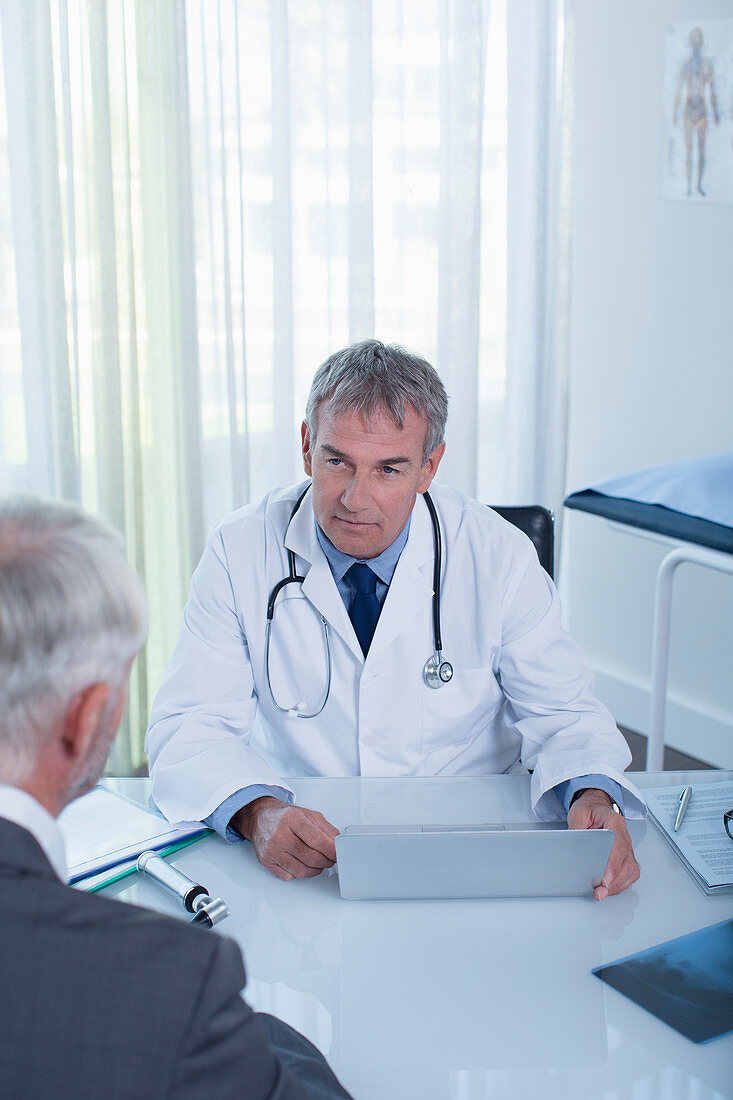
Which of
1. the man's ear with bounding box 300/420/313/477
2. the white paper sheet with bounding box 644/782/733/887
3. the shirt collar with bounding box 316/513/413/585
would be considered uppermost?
the man's ear with bounding box 300/420/313/477

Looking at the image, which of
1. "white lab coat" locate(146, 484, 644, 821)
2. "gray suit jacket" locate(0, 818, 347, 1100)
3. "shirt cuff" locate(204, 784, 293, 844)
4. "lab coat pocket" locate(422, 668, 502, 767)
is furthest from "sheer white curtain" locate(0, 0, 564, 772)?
"gray suit jacket" locate(0, 818, 347, 1100)

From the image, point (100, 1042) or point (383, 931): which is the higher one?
point (100, 1042)

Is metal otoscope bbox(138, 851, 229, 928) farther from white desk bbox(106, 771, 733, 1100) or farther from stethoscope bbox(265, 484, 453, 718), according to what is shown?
stethoscope bbox(265, 484, 453, 718)

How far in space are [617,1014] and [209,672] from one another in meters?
0.73

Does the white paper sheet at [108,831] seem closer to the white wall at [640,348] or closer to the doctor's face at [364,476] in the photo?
the doctor's face at [364,476]

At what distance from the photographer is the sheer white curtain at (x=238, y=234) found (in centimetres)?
238

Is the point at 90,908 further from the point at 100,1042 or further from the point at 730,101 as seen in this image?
the point at 730,101

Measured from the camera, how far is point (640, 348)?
2.95m

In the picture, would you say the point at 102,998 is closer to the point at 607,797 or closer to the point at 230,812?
the point at 230,812

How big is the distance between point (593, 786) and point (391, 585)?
1.39ft

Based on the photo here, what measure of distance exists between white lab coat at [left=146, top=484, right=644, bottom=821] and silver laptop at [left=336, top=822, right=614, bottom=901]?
357 mm

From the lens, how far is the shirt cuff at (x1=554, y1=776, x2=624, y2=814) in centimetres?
127

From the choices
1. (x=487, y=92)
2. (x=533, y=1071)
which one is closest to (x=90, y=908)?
Result: (x=533, y=1071)

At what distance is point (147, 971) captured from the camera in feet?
1.99
